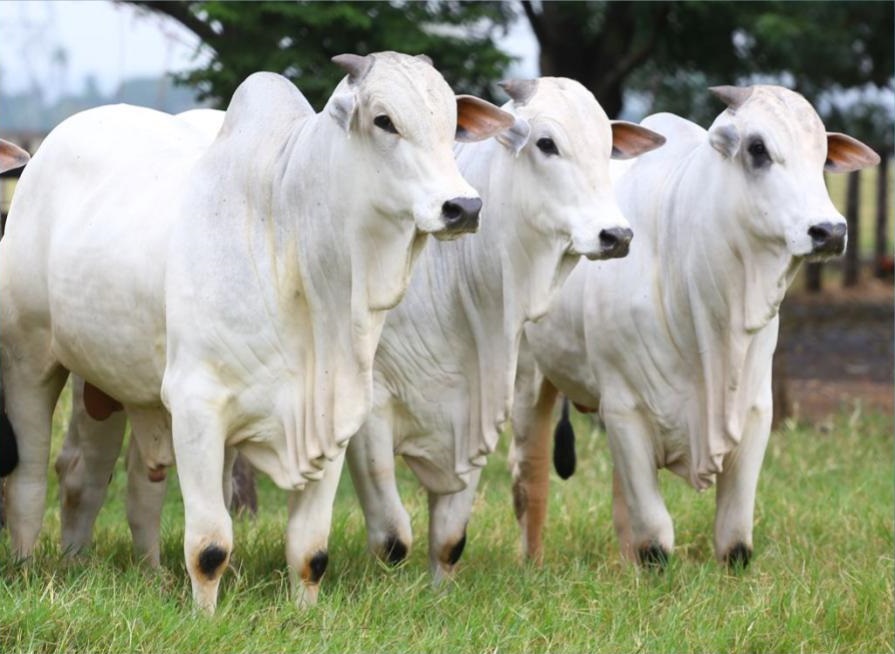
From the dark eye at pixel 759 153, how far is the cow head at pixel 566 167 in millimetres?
414

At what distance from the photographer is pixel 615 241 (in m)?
4.40

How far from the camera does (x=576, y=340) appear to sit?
5391mm

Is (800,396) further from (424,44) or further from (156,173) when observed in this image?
(156,173)

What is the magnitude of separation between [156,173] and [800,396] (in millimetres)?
6495

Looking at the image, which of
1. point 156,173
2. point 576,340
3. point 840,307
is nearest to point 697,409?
point 576,340

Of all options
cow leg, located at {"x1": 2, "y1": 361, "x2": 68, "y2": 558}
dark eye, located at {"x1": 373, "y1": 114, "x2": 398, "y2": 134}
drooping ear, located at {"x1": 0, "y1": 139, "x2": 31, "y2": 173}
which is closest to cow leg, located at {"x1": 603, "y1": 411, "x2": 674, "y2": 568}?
dark eye, located at {"x1": 373, "y1": 114, "x2": 398, "y2": 134}

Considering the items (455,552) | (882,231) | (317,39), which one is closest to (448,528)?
(455,552)

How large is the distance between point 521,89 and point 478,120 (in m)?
0.32

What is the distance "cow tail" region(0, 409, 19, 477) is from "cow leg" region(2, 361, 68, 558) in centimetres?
2

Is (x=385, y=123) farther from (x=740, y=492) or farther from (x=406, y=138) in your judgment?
(x=740, y=492)

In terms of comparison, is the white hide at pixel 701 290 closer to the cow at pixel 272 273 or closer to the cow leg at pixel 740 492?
the cow leg at pixel 740 492

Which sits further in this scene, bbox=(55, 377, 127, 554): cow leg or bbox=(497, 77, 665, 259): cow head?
bbox=(55, 377, 127, 554): cow leg

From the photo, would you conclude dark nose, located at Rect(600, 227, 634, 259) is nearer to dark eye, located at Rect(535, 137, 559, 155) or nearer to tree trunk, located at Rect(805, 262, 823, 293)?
dark eye, located at Rect(535, 137, 559, 155)

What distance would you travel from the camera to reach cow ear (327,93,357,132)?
4.16 metres
